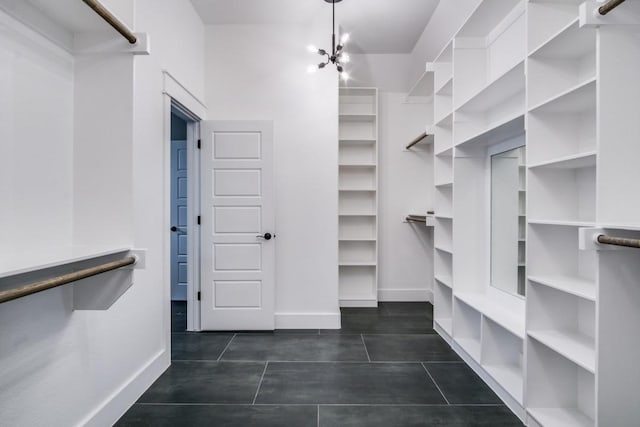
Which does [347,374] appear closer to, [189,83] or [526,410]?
[526,410]

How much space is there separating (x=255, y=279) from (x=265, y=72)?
214 cm

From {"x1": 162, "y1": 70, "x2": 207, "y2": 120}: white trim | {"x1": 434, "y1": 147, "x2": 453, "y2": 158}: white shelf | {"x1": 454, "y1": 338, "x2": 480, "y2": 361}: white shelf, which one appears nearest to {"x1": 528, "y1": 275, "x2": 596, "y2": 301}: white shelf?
{"x1": 454, "y1": 338, "x2": 480, "y2": 361}: white shelf

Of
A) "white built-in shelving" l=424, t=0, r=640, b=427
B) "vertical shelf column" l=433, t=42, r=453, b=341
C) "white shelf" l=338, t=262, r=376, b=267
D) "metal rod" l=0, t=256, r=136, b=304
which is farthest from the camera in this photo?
"white shelf" l=338, t=262, r=376, b=267

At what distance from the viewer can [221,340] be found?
329 centimetres

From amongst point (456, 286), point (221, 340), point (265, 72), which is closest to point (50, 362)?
point (221, 340)

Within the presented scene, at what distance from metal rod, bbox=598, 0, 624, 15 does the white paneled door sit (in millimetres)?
2674

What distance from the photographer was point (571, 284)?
174cm

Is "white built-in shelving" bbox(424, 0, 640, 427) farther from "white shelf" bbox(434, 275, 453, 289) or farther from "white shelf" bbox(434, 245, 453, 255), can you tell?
"white shelf" bbox(434, 275, 453, 289)

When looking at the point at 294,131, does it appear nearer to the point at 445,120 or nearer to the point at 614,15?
the point at 445,120

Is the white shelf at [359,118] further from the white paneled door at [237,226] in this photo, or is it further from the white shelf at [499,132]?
Result: the white shelf at [499,132]

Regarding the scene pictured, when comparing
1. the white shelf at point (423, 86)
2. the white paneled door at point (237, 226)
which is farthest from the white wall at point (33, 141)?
the white shelf at point (423, 86)

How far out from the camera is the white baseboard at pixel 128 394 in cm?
188

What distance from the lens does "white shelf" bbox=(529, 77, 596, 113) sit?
5.07 ft

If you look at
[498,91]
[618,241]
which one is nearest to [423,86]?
[498,91]
